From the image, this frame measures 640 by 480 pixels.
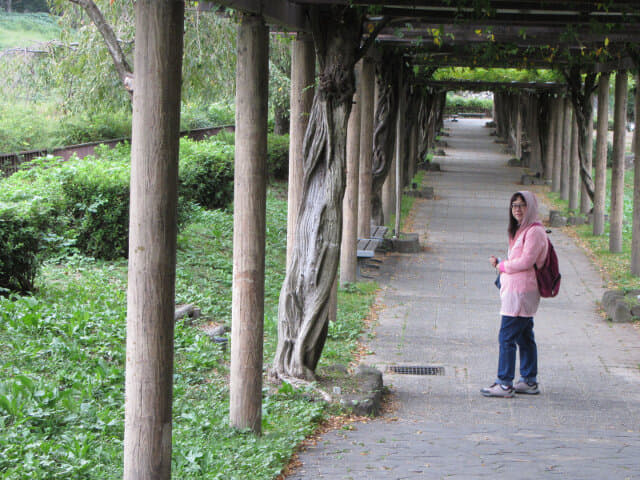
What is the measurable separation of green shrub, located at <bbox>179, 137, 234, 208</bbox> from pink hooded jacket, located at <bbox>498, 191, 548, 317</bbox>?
8.55 meters

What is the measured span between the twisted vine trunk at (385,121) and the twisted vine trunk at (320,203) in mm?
8971

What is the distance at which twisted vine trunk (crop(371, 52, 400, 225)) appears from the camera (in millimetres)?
16250

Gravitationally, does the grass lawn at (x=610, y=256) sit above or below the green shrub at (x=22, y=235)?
below

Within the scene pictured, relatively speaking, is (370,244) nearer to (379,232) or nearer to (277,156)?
(379,232)

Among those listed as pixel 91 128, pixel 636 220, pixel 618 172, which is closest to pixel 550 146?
pixel 618 172

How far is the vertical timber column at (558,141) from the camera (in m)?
25.6

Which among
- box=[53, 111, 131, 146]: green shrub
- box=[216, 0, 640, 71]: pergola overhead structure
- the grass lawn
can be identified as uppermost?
box=[216, 0, 640, 71]: pergola overhead structure

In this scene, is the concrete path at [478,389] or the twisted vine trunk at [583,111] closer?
the concrete path at [478,389]

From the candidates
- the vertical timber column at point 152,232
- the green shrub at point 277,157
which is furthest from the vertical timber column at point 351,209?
the green shrub at point 277,157

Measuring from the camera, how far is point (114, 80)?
13875 millimetres

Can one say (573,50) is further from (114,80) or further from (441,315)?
(114,80)

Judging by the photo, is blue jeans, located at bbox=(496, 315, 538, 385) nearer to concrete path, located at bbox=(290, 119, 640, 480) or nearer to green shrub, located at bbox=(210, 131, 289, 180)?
concrete path, located at bbox=(290, 119, 640, 480)

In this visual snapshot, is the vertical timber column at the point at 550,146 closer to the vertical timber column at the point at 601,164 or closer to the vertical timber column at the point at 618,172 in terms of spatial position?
the vertical timber column at the point at 601,164

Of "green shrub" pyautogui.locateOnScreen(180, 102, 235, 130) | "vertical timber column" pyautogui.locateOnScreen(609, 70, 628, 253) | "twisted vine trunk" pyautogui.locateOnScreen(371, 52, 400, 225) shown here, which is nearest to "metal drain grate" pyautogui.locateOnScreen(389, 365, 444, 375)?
"twisted vine trunk" pyautogui.locateOnScreen(371, 52, 400, 225)
